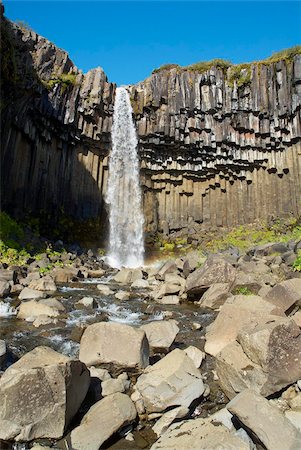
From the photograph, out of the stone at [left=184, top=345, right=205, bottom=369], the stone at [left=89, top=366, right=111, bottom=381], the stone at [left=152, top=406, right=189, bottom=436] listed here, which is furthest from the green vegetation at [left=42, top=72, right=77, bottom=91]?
the stone at [left=152, top=406, right=189, bottom=436]

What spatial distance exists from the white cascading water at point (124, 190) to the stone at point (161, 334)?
745 inches

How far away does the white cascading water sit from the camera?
26391 mm

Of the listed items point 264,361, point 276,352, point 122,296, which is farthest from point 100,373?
point 122,296

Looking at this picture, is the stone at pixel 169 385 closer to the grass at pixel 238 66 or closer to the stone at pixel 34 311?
the stone at pixel 34 311

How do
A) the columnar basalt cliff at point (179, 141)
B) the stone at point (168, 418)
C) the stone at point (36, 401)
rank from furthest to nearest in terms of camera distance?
the columnar basalt cliff at point (179, 141) → the stone at point (168, 418) → the stone at point (36, 401)

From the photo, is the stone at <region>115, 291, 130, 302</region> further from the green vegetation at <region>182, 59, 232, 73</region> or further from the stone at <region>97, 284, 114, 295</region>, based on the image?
the green vegetation at <region>182, 59, 232, 73</region>

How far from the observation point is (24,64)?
796 inches

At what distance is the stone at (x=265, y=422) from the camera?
3.54 metres

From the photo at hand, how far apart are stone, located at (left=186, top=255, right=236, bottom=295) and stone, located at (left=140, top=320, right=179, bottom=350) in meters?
4.53

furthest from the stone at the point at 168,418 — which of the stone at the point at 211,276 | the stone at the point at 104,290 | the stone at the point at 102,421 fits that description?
the stone at the point at 104,290

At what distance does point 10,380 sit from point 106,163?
24117 mm

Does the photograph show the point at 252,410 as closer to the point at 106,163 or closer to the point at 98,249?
the point at 98,249

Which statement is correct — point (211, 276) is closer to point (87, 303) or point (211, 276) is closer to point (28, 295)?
point (87, 303)

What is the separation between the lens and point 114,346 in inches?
215
